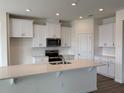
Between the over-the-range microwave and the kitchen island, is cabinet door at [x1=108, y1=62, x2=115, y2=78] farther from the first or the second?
the over-the-range microwave

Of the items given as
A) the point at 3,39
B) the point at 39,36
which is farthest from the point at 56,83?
the point at 39,36

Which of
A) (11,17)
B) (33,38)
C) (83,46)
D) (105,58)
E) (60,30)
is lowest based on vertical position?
(105,58)

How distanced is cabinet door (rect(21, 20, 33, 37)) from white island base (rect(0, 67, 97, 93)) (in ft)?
10.0

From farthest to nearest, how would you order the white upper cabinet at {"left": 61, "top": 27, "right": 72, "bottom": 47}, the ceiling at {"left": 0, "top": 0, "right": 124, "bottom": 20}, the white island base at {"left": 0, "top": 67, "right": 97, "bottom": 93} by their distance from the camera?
the white upper cabinet at {"left": 61, "top": 27, "right": 72, "bottom": 47}, the ceiling at {"left": 0, "top": 0, "right": 124, "bottom": 20}, the white island base at {"left": 0, "top": 67, "right": 97, "bottom": 93}

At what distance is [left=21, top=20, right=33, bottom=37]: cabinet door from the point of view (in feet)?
18.4

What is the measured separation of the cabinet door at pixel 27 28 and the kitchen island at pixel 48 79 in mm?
2580

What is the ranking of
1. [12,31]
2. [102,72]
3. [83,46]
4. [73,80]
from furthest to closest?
1. [83,46]
2. [102,72]
3. [12,31]
4. [73,80]

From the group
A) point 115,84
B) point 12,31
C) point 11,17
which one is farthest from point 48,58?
point 115,84

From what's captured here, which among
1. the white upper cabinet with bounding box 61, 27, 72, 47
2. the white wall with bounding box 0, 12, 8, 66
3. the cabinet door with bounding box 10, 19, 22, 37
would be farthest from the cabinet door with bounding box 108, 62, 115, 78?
the white wall with bounding box 0, 12, 8, 66

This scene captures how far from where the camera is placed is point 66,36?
6930 mm

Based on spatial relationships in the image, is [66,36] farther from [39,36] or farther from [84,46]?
[39,36]

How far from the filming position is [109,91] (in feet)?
13.0

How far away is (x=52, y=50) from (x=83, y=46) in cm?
167

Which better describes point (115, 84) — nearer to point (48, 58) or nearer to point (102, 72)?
point (102, 72)
